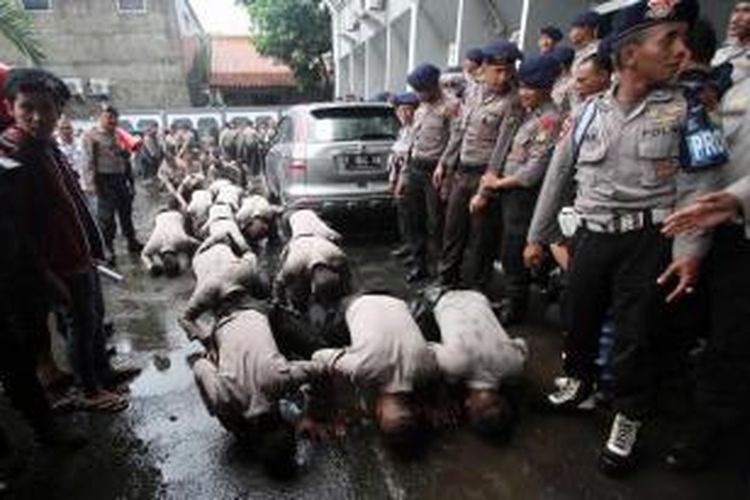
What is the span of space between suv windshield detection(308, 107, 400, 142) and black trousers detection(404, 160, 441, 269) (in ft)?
4.30

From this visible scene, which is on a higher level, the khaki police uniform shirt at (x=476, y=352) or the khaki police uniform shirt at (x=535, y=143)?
the khaki police uniform shirt at (x=535, y=143)

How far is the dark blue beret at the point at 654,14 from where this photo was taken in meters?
2.79

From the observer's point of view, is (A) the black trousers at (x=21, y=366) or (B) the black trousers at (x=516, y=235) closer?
(A) the black trousers at (x=21, y=366)

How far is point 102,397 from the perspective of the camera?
164 inches

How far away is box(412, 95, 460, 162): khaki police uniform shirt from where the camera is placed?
20.5 ft

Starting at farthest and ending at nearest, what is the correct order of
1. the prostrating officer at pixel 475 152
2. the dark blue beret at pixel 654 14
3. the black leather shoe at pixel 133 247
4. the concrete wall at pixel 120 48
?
the concrete wall at pixel 120 48, the black leather shoe at pixel 133 247, the prostrating officer at pixel 475 152, the dark blue beret at pixel 654 14

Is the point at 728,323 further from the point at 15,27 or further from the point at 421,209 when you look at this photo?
the point at 15,27

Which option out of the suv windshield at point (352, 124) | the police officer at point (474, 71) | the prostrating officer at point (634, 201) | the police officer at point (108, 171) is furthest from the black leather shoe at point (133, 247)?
the prostrating officer at point (634, 201)

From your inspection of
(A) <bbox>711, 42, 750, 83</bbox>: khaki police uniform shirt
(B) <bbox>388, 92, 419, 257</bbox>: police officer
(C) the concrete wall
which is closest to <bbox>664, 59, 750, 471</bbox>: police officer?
(A) <bbox>711, 42, 750, 83</bbox>: khaki police uniform shirt

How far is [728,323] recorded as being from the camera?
3025 millimetres

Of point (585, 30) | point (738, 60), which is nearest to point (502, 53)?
point (585, 30)

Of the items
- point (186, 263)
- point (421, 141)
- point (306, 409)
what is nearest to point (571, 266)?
point (306, 409)

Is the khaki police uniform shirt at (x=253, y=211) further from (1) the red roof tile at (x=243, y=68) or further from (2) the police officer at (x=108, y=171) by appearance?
(1) the red roof tile at (x=243, y=68)

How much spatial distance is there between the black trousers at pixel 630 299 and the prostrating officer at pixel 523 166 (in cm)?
153
